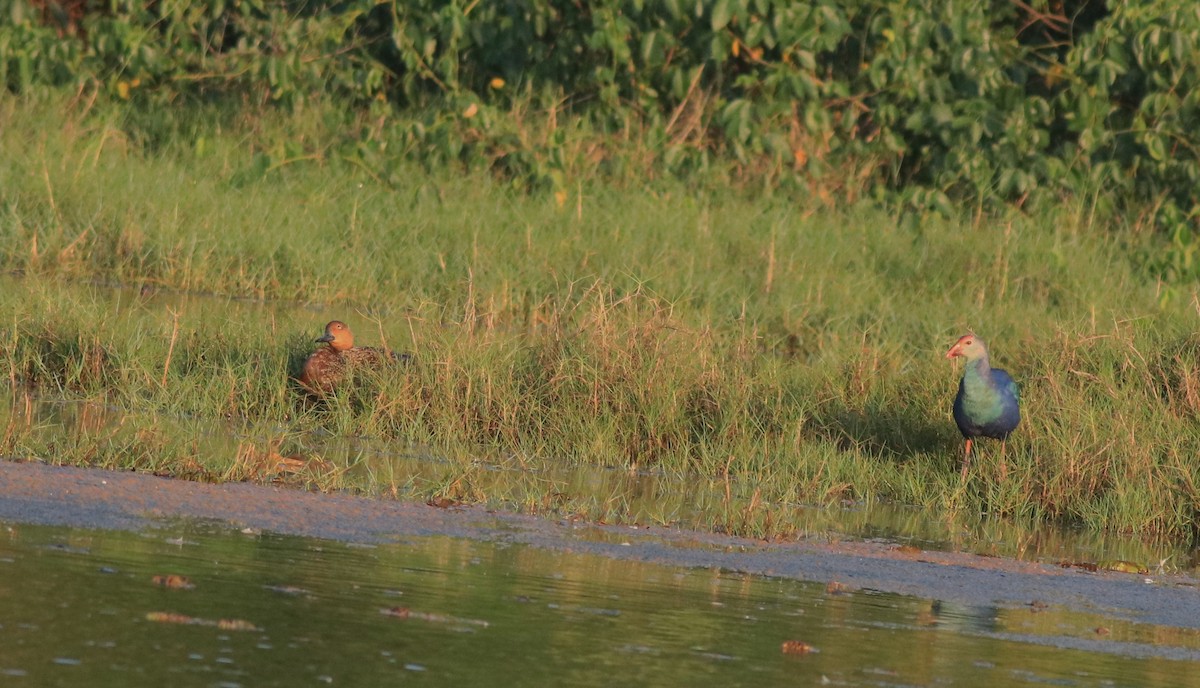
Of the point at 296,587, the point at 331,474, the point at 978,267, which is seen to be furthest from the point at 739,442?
the point at 978,267

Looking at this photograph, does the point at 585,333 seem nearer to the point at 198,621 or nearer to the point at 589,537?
the point at 589,537

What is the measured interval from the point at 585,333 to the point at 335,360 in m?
1.12

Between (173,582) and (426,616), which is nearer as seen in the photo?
(426,616)

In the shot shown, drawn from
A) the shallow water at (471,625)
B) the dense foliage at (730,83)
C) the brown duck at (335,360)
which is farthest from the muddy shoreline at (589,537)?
the dense foliage at (730,83)

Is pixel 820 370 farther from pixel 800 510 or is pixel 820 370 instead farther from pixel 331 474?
pixel 331 474

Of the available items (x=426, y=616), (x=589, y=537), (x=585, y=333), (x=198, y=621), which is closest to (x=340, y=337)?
(x=585, y=333)

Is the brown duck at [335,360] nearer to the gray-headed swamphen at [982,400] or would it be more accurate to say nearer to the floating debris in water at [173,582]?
the gray-headed swamphen at [982,400]

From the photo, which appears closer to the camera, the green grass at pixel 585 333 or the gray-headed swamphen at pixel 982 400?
the green grass at pixel 585 333

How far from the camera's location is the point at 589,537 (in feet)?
20.4

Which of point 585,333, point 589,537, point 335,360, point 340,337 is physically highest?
point 585,333

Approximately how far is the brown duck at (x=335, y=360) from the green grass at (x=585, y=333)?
94 millimetres

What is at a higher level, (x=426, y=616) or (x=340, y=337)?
(x=340, y=337)

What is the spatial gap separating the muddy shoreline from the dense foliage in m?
5.87

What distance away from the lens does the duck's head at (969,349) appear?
8117 mm
